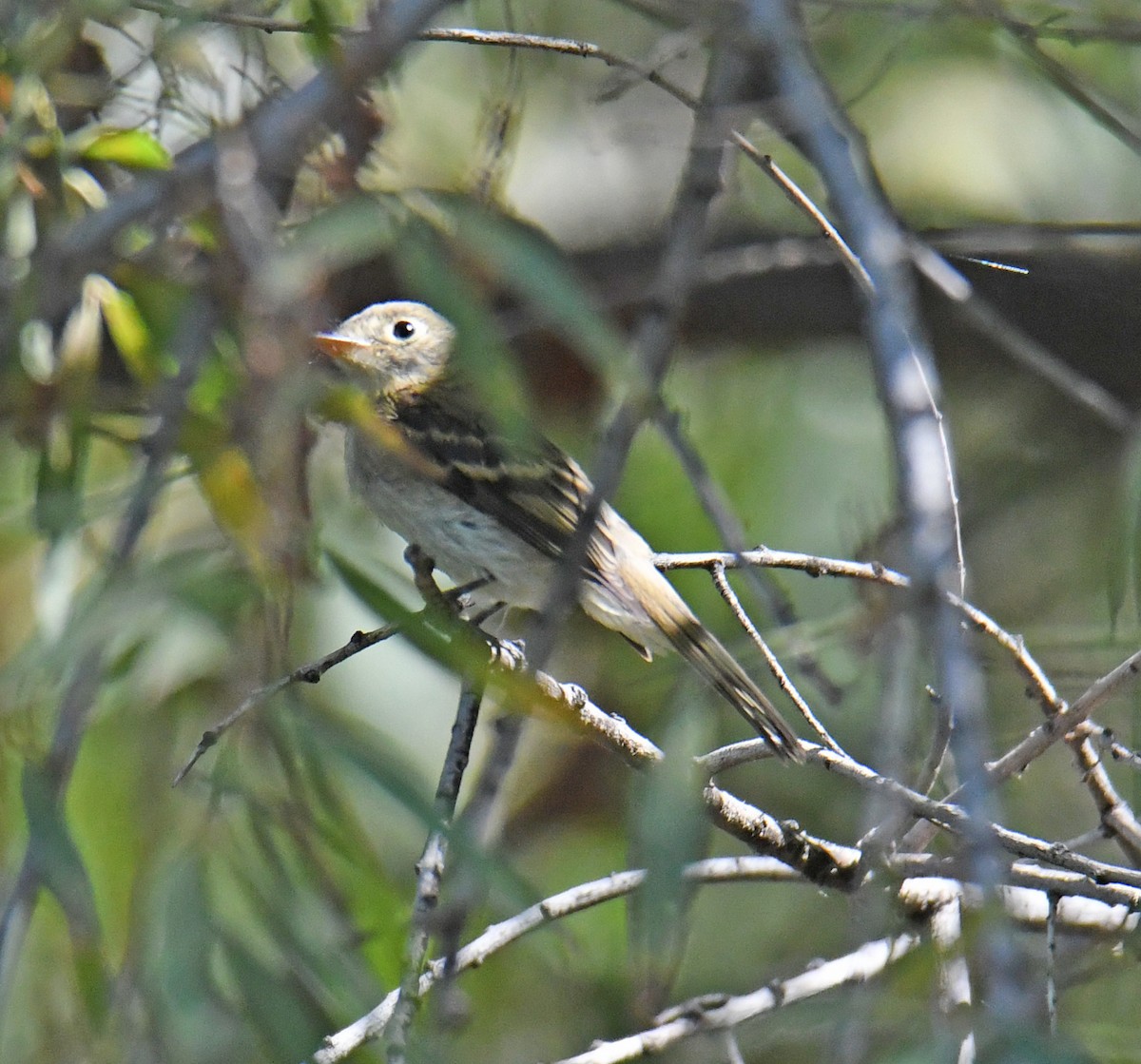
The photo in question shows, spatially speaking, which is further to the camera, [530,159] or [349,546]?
[530,159]

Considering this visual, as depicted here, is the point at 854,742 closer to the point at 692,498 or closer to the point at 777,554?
the point at 692,498

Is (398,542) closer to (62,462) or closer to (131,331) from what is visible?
(131,331)

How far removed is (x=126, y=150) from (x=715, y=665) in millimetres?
1385

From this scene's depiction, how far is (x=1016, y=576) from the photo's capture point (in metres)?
5.00

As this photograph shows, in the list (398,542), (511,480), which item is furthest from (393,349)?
(511,480)

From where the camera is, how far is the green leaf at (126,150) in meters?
2.50

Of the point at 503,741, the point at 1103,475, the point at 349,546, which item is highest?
the point at 1103,475

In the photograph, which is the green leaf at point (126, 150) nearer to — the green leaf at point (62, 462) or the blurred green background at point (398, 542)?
the blurred green background at point (398, 542)

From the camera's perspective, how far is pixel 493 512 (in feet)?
11.2

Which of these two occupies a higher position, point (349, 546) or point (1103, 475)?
point (1103, 475)

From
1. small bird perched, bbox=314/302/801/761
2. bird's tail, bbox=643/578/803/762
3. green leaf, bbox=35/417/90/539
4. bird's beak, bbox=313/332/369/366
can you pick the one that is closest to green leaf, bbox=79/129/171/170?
green leaf, bbox=35/417/90/539

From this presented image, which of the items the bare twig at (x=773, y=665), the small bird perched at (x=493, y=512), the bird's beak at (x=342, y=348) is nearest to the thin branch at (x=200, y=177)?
the small bird perched at (x=493, y=512)

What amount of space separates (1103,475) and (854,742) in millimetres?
1979

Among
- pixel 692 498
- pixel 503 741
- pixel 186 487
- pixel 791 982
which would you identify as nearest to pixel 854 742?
pixel 692 498
